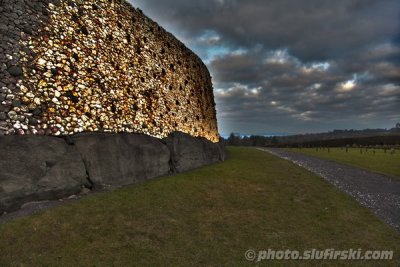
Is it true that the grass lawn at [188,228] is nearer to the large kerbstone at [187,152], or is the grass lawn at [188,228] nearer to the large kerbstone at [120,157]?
the large kerbstone at [120,157]

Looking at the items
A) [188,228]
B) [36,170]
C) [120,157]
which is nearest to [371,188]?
[188,228]

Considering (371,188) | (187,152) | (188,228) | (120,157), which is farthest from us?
(187,152)

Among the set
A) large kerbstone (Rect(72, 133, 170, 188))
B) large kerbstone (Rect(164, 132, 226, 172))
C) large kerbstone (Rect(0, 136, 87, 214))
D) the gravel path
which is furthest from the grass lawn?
large kerbstone (Rect(164, 132, 226, 172))

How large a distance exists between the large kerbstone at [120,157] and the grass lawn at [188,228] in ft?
3.80

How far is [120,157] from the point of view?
17.3 metres

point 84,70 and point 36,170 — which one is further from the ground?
point 84,70

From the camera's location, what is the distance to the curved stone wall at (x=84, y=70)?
14.6 meters

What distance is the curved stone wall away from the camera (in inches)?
574

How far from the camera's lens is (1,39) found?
14.3 meters

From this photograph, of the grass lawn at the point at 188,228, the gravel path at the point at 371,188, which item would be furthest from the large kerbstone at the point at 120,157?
the gravel path at the point at 371,188

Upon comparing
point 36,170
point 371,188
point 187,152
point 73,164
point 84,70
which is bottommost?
point 371,188

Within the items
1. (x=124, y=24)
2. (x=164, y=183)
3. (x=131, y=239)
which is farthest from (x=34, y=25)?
(x=131, y=239)

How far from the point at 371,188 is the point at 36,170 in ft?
71.9

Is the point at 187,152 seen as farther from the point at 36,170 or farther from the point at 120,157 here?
the point at 36,170
